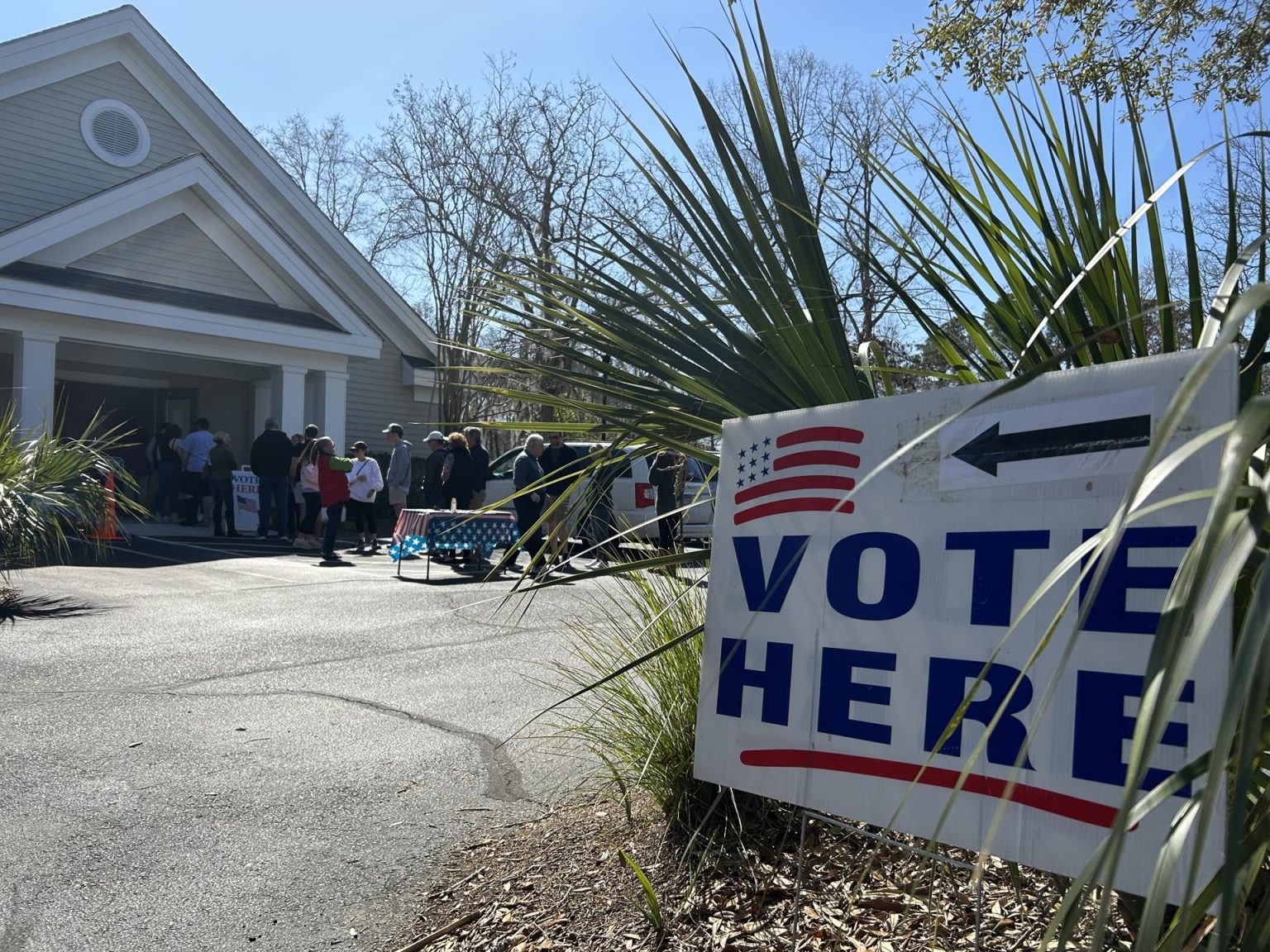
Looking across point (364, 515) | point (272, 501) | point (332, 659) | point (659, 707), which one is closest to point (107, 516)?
point (332, 659)

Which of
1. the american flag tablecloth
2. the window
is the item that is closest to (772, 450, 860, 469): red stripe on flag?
the american flag tablecloth

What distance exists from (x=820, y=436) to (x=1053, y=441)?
56 cm

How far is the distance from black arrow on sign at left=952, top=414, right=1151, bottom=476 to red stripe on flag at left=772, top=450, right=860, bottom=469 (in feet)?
0.87

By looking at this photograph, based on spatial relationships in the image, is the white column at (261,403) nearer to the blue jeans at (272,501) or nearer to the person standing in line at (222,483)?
the person standing in line at (222,483)

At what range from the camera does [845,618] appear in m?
2.24

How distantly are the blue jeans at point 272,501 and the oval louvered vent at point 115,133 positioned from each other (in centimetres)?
779

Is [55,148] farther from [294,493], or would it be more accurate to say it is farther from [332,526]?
[332,526]

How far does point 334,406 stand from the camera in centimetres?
2073

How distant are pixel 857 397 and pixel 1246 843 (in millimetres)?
1653

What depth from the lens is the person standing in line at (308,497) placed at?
49.1ft

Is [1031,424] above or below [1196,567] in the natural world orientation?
above

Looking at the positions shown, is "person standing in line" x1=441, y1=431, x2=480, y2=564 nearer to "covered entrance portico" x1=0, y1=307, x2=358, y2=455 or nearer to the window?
the window

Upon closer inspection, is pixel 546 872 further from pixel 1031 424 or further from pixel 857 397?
pixel 1031 424

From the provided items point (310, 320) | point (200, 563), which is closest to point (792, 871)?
point (200, 563)
